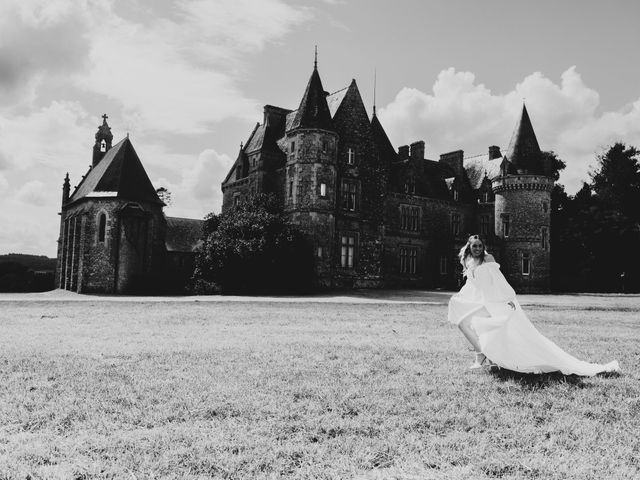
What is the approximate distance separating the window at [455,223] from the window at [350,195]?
12.3m

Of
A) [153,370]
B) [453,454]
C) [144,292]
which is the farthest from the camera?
[144,292]

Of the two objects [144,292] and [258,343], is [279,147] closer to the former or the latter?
[144,292]

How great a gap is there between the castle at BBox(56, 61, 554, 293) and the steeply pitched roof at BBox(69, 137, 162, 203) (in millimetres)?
100

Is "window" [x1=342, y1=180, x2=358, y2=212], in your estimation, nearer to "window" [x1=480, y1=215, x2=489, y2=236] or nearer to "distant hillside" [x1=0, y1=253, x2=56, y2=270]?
"window" [x1=480, y1=215, x2=489, y2=236]

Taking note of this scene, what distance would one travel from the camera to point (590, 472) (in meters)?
4.18

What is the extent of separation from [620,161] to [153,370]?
5806cm

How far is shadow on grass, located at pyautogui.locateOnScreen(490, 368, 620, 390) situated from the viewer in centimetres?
699

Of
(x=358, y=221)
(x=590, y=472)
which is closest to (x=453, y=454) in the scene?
(x=590, y=472)

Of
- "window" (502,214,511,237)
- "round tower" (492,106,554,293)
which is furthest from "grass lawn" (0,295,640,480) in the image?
"window" (502,214,511,237)

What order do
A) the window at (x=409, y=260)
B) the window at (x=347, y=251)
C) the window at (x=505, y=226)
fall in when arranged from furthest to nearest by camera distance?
the window at (x=505, y=226)
the window at (x=409, y=260)
the window at (x=347, y=251)

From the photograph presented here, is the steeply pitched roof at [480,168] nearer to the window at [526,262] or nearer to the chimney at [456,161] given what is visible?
the chimney at [456,161]

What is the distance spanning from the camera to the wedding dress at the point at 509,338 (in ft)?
24.6

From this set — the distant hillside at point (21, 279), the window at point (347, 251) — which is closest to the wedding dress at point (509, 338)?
the window at point (347, 251)

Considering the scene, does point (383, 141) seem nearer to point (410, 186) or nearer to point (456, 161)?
point (410, 186)
